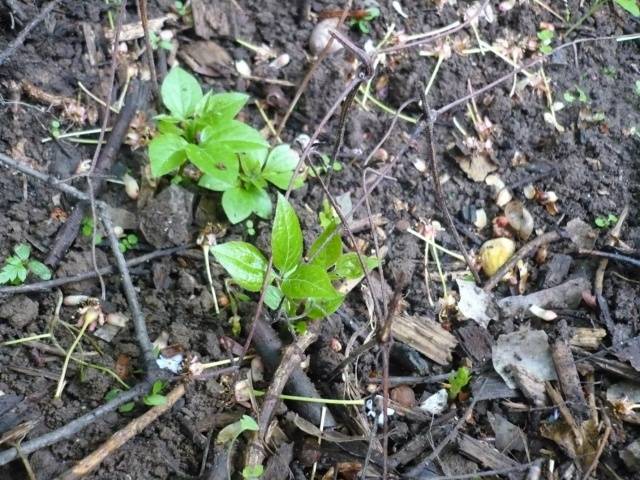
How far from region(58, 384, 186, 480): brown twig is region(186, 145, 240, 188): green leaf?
0.55 meters

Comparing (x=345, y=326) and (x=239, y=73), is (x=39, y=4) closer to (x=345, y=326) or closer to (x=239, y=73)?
(x=239, y=73)

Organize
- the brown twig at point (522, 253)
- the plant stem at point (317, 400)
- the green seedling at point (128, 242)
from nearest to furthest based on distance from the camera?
the plant stem at point (317, 400), the green seedling at point (128, 242), the brown twig at point (522, 253)

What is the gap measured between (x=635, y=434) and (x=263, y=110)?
1.45 metres

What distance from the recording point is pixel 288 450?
1.50 metres

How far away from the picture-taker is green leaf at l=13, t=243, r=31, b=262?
5.34ft

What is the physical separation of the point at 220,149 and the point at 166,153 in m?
0.15

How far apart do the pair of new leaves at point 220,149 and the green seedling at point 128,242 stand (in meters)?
0.22

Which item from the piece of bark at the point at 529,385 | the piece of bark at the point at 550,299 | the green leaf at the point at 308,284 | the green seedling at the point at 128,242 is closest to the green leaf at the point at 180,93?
the green seedling at the point at 128,242

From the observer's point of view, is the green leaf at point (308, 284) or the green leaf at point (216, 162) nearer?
the green leaf at point (308, 284)

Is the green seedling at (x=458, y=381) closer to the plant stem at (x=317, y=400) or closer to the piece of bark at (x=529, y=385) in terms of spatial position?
the piece of bark at (x=529, y=385)

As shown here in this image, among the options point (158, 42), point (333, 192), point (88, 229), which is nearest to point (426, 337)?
point (333, 192)

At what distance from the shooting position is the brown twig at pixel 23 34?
5.85 feet

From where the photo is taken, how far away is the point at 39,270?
1631 mm

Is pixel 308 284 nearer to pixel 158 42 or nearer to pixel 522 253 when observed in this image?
pixel 522 253
